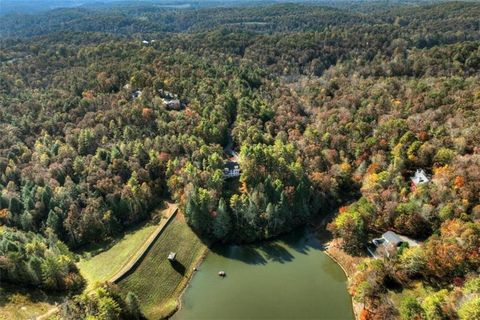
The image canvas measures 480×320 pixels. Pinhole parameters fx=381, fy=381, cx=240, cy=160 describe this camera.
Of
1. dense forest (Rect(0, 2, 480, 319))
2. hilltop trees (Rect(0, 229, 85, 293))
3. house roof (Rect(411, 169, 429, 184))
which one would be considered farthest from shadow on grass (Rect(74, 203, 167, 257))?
house roof (Rect(411, 169, 429, 184))

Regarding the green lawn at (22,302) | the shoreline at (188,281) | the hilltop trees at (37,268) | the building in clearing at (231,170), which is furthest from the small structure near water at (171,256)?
the building in clearing at (231,170)

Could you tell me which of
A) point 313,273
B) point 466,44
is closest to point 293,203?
point 313,273

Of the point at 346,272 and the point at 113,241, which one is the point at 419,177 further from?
the point at 113,241

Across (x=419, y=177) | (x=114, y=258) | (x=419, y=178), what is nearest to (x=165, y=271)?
(x=114, y=258)

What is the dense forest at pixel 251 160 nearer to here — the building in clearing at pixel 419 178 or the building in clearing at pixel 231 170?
the building in clearing at pixel 231 170

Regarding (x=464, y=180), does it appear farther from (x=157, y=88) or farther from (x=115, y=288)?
(x=157, y=88)
